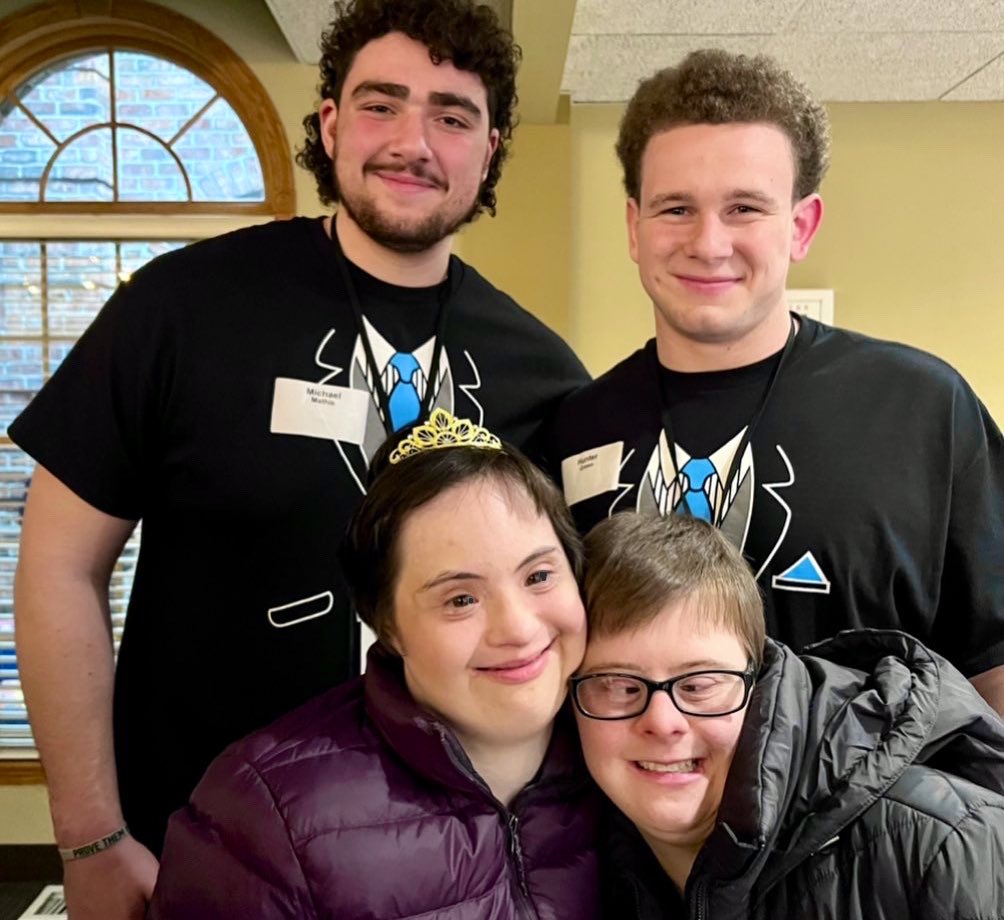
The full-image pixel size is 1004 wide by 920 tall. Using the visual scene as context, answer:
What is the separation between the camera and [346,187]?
1.62m

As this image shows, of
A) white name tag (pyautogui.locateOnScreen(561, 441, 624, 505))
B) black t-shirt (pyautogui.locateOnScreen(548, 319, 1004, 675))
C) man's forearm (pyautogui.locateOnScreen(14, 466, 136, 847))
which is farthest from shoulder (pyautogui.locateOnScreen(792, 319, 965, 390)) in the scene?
man's forearm (pyautogui.locateOnScreen(14, 466, 136, 847))

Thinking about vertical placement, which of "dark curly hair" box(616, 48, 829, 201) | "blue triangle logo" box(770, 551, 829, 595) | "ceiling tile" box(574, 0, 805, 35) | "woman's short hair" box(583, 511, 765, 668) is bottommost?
"blue triangle logo" box(770, 551, 829, 595)

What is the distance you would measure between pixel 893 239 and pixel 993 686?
10.3 feet

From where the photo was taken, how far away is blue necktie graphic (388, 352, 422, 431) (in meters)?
1.54

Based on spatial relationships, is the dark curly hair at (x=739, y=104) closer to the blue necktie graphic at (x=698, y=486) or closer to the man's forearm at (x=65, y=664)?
the blue necktie graphic at (x=698, y=486)

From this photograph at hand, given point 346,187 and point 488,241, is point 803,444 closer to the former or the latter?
point 346,187

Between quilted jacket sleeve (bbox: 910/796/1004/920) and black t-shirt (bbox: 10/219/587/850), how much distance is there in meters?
0.94

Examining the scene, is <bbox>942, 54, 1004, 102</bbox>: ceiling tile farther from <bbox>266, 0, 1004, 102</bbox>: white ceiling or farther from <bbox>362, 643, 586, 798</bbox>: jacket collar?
<bbox>362, 643, 586, 798</bbox>: jacket collar

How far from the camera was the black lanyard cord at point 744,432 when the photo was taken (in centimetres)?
136

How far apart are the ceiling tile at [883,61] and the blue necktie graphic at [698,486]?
95.4 inches

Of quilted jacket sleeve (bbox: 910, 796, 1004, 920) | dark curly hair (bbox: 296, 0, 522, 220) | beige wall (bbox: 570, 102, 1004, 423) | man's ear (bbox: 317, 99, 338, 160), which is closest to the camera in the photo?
quilted jacket sleeve (bbox: 910, 796, 1004, 920)

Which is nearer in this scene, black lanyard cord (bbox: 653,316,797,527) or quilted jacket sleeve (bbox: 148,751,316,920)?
quilted jacket sleeve (bbox: 148,751,316,920)

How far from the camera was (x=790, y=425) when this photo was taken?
137 centimetres

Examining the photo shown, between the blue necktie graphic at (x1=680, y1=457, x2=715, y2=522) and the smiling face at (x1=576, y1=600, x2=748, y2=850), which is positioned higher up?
the blue necktie graphic at (x1=680, y1=457, x2=715, y2=522)
